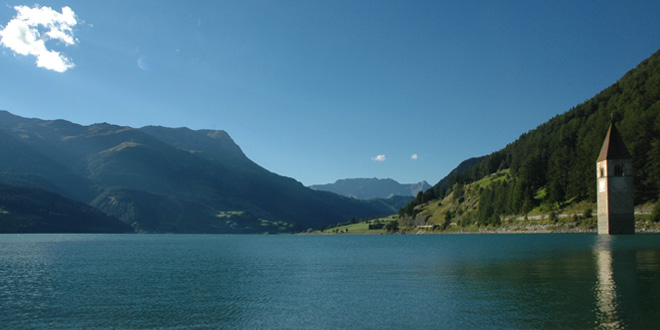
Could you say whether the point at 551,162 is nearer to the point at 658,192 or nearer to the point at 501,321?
the point at 658,192

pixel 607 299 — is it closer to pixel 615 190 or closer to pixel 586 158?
pixel 615 190

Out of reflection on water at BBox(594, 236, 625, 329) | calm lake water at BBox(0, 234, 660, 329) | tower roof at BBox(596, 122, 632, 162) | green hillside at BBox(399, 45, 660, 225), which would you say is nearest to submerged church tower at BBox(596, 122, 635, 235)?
tower roof at BBox(596, 122, 632, 162)

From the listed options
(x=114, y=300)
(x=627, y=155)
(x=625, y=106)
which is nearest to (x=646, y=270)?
(x=114, y=300)

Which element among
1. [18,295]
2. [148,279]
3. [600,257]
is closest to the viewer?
[18,295]

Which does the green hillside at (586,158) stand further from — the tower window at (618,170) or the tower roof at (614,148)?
the tower window at (618,170)

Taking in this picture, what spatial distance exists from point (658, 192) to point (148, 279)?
420 feet

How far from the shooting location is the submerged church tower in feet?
361

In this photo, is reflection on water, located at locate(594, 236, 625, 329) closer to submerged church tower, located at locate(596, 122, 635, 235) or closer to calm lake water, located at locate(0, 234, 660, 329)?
calm lake water, located at locate(0, 234, 660, 329)

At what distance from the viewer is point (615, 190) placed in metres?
113

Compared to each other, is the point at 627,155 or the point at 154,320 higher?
the point at 627,155

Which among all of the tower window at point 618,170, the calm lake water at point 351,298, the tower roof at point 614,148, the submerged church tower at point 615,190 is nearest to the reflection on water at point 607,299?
the calm lake water at point 351,298

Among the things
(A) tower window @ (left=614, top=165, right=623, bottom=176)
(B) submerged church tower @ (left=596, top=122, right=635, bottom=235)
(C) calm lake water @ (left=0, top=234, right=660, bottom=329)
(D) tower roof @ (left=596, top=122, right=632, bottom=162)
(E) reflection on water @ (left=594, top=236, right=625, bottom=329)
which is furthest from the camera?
(D) tower roof @ (left=596, top=122, right=632, bottom=162)

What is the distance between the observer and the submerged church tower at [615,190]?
110 metres

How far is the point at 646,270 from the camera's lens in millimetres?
41094
